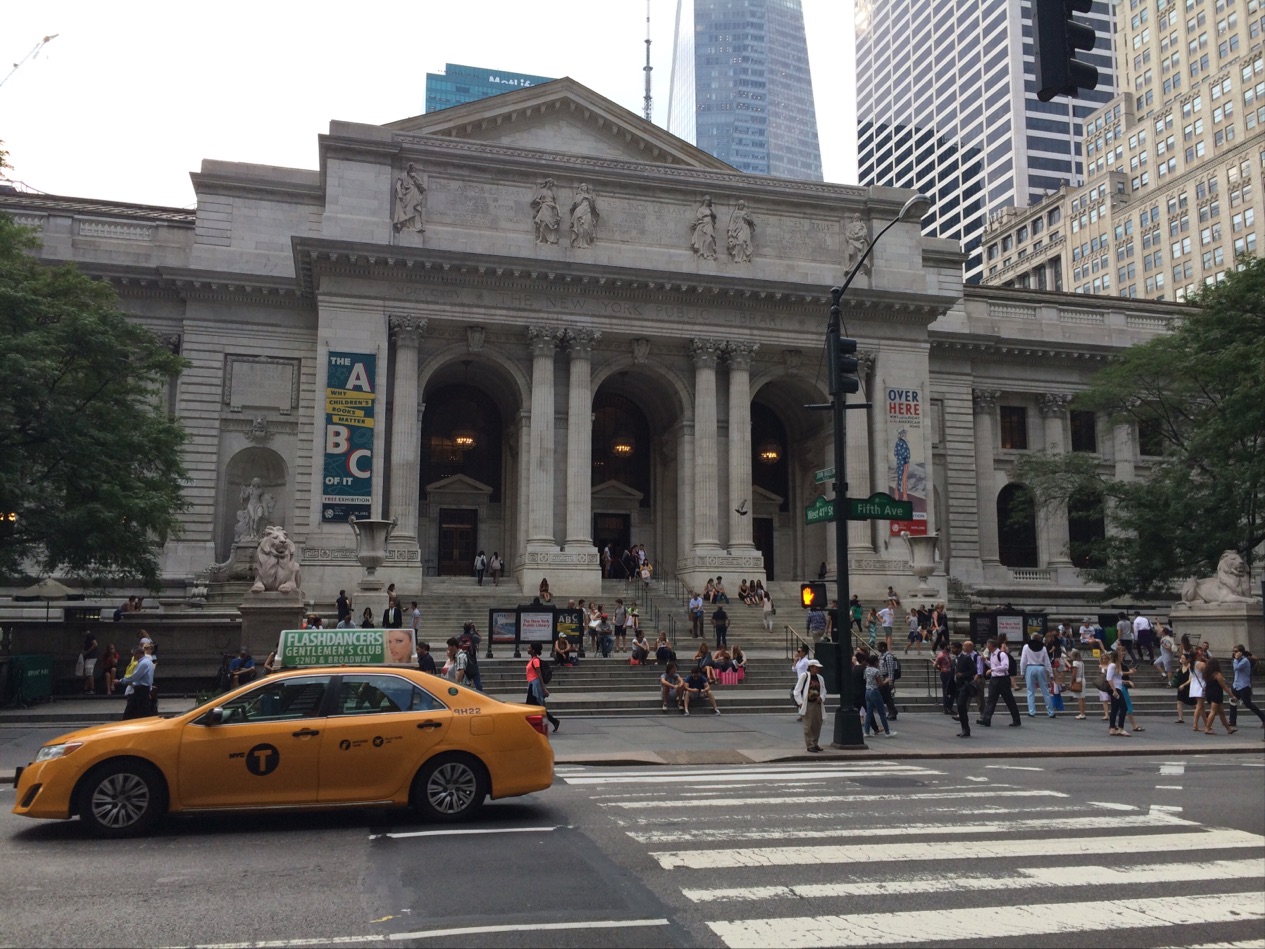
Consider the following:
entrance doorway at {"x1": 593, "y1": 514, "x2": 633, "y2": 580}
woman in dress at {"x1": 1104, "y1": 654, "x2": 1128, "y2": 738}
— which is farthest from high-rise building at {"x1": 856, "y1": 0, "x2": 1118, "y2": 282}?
woman in dress at {"x1": 1104, "y1": 654, "x2": 1128, "y2": 738}

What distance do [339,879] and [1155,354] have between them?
39.5 metres

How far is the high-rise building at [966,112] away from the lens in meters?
133

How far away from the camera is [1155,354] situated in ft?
130

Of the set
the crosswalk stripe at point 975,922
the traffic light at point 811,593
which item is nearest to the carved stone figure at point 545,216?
the traffic light at point 811,593

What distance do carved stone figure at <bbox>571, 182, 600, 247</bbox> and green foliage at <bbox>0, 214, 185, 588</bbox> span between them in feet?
58.4

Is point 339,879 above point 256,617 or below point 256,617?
below

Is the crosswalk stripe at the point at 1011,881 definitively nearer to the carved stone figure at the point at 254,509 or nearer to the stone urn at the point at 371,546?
the stone urn at the point at 371,546

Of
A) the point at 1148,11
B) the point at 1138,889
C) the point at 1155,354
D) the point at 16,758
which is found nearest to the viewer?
the point at 1138,889

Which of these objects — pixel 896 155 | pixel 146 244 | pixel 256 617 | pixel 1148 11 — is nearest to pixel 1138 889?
pixel 256 617

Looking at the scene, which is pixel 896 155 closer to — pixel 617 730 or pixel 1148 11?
pixel 1148 11

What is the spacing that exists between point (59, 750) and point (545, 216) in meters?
34.8

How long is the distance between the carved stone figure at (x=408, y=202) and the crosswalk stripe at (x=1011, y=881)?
36623mm

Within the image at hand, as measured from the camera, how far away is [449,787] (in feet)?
33.2

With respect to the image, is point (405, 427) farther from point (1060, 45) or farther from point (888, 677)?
point (1060, 45)
